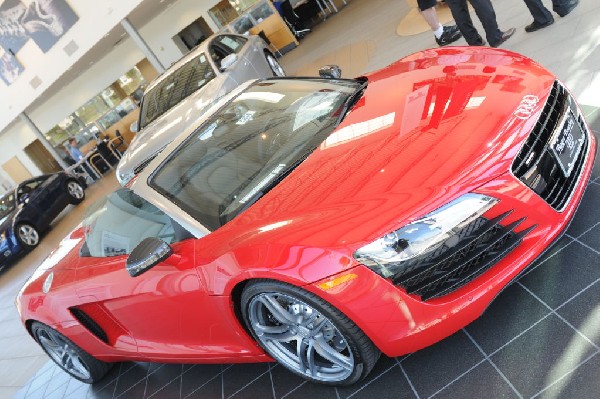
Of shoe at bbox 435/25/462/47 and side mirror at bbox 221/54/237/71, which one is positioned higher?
side mirror at bbox 221/54/237/71

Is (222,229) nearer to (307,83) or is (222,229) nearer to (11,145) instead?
(307,83)

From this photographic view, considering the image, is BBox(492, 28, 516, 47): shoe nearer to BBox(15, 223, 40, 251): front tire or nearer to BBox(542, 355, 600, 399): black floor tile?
BBox(542, 355, 600, 399): black floor tile

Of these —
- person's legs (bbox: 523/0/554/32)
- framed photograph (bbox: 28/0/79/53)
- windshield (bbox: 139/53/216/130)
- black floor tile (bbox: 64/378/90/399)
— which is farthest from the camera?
framed photograph (bbox: 28/0/79/53)

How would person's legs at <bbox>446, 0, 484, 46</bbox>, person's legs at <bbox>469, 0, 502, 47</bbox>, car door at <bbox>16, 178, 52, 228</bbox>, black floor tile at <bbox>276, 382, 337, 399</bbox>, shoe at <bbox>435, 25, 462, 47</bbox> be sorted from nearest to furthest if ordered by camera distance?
black floor tile at <bbox>276, 382, 337, 399</bbox>, person's legs at <bbox>469, 0, 502, 47</bbox>, person's legs at <bbox>446, 0, 484, 46</bbox>, shoe at <bbox>435, 25, 462, 47</bbox>, car door at <bbox>16, 178, 52, 228</bbox>

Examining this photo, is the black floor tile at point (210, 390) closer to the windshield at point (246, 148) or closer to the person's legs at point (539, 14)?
the windshield at point (246, 148)

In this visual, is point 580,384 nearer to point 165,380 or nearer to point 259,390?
point 259,390

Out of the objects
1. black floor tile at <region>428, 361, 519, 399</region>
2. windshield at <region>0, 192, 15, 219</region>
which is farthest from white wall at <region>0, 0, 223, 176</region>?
black floor tile at <region>428, 361, 519, 399</region>

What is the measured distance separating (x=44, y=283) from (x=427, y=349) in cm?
242

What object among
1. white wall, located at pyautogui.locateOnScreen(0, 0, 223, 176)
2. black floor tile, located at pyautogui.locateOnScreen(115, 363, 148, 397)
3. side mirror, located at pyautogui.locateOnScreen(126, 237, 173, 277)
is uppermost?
white wall, located at pyautogui.locateOnScreen(0, 0, 223, 176)

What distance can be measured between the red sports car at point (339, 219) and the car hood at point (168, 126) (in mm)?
Result: 2494

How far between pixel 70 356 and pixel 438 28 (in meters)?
4.86

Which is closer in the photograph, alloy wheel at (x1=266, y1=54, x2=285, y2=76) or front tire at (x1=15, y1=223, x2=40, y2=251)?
alloy wheel at (x1=266, y1=54, x2=285, y2=76)

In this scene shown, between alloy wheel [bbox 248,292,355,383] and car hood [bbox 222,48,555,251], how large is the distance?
1.03ft

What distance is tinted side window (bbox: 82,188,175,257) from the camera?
2.65 metres
